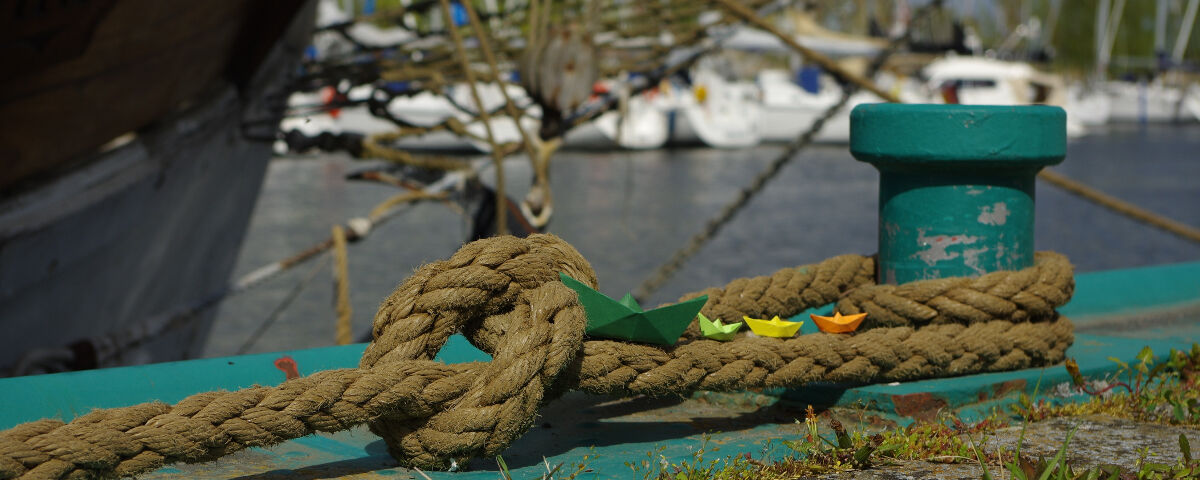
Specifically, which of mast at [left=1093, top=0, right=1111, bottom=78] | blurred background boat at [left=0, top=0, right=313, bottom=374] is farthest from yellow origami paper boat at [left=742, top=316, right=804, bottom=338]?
mast at [left=1093, top=0, right=1111, bottom=78]

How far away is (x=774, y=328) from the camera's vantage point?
225cm

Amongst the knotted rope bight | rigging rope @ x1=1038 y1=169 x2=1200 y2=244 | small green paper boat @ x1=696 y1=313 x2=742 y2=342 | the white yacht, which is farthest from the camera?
the white yacht

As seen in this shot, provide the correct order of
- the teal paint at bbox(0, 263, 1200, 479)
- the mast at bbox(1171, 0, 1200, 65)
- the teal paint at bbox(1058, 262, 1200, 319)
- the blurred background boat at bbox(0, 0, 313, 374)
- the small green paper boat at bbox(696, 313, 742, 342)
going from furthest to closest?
the mast at bbox(1171, 0, 1200, 65)
the blurred background boat at bbox(0, 0, 313, 374)
the teal paint at bbox(1058, 262, 1200, 319)
the small green paper boat at bbox(696, 313, 742, 342)
the teal paint at bbox(0, 263, 1200, 479)

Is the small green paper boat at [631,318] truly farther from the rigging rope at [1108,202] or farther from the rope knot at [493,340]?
the rigging rope at [1108,202]

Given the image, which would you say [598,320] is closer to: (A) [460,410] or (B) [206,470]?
(A) [460,410]

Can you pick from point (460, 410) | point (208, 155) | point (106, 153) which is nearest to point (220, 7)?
point (106, 153)

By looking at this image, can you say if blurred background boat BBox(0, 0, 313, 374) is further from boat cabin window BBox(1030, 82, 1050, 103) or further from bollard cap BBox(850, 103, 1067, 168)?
boat cabin window BBox(1030, 82, 1050, 103)

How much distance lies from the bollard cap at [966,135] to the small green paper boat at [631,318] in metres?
0.65

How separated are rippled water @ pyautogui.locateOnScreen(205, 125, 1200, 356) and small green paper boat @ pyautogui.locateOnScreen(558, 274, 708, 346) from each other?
405 centimetres

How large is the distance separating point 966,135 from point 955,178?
0.43ft

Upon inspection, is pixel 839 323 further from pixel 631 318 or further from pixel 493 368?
pixel 493 368

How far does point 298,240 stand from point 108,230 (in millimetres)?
10158

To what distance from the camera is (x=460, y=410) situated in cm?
179

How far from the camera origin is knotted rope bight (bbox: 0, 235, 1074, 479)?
1.59 meters
